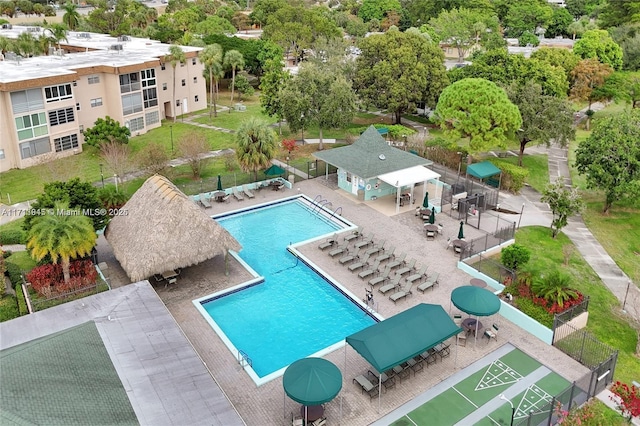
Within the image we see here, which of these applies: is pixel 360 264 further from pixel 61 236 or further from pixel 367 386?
pixel 61 236

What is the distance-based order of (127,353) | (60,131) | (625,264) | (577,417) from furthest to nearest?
(60,131), (625,264), (127,353), (577,417)

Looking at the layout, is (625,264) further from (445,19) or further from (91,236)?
(445,19)

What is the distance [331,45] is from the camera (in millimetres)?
64500

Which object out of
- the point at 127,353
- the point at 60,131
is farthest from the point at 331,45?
the point at 127,353

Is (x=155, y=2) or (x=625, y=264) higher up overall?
(x=155, y=2)

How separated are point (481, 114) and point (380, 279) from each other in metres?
21.1

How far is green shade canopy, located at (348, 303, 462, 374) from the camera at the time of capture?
784 inches

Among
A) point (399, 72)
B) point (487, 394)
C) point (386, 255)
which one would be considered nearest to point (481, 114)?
point (399, 72)

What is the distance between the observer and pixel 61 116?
1826 inches

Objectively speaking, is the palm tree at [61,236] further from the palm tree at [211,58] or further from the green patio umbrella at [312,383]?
the palm tree at [211,58]

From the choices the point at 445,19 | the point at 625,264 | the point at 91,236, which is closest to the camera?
the point at 91,236

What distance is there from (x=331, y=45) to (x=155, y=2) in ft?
397

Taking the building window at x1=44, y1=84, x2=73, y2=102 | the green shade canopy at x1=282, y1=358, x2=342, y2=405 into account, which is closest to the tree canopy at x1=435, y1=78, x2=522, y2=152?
the green shade canopy at x1=282, y1=358, x2=342, y2=405

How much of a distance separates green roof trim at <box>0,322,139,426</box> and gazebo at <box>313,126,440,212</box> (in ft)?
75.3
